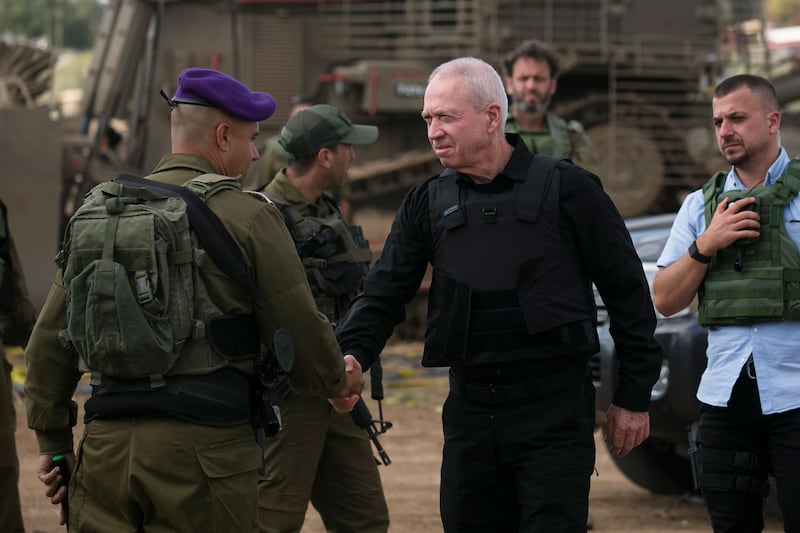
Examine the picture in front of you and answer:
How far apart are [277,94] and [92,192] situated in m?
12.9

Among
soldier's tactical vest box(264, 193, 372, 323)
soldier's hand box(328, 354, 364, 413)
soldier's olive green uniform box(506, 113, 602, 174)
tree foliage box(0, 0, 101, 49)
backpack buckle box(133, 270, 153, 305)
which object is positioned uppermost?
tree foliage box(0, 0, 101, 49)

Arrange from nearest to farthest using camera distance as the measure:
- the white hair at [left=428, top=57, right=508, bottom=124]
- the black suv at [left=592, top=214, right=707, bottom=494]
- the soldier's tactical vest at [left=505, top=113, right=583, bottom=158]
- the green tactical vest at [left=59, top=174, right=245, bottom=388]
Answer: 1. the green tactical vest at [left=59, top=174, right=245, bottom=388]
2. the white hair at [left=428, top=57, right=508, bottom=124]
3. the black suv at [left=592, top=214, right=707, bottom=494]
4. the soldier's tactical vest at [left=505, top=113, right=583, bottom=158]

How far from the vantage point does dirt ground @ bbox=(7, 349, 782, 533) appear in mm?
6480

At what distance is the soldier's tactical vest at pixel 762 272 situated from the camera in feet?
13.9

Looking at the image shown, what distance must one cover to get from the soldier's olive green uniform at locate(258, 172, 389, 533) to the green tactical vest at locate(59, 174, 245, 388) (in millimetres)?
1463

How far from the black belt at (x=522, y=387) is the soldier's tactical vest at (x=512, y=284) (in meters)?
0.07

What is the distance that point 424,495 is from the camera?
283 inches

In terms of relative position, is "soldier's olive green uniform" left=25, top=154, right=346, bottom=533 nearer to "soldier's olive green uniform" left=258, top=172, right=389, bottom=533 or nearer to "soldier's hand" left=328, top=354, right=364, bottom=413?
"soldier's hand" left=328, top=354, right=364, bottom=413

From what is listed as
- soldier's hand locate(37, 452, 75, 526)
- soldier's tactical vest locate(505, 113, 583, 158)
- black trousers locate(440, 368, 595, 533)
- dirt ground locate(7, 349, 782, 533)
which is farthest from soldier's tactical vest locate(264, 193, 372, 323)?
dirt ground locate(7, 349, 782, 533)

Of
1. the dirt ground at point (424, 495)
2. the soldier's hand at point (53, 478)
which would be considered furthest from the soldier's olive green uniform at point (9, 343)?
the dirt ground at point (424, 495)

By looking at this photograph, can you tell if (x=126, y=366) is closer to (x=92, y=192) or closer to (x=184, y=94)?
(x=92, y=192)

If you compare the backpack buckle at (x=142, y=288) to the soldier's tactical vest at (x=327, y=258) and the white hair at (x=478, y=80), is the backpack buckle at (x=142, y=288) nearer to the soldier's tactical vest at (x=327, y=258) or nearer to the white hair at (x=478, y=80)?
the white hair at (x=478, y=80)

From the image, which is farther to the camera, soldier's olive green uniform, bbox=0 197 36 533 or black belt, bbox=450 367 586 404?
soldier's olive green uniform, bbox=0 197 36 533

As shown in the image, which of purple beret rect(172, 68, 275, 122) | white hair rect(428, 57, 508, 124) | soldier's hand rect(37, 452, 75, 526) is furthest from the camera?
white hair rect(428, 57, 508, 124)
